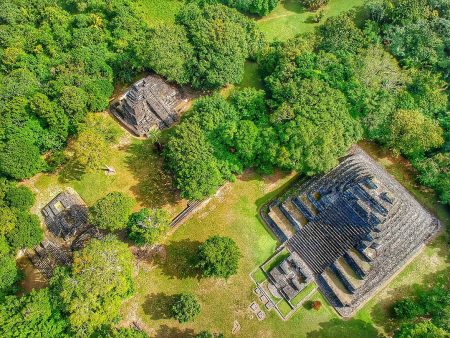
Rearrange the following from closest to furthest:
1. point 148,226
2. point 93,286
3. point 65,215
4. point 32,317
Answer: point 32,317, point 93,286, point 148,226, point 65,215

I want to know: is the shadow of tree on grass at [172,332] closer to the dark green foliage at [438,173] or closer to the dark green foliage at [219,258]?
the dark green foliage at [219,258]

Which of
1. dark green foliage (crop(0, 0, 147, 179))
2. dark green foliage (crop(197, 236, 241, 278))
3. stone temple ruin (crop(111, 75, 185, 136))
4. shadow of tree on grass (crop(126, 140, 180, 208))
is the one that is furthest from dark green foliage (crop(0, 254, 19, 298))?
stone temple ruin (crop(111, 75, 185, 136))

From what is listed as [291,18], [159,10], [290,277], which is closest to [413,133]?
[290,277]

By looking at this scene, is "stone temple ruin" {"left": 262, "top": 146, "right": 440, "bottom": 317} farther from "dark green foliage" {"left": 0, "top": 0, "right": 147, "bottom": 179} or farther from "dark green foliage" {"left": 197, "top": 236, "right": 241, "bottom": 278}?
"dark green foliage" {"left": 0, "top": 0, "right": 147, "bottom": 179}

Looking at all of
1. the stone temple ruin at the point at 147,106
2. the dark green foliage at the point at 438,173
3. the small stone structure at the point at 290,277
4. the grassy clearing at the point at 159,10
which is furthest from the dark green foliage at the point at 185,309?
the grassy clearing at the point at 159,10

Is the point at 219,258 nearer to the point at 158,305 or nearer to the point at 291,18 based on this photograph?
the point at 158,305

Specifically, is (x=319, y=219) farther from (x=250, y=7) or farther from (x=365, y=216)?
(x=250, y=7)

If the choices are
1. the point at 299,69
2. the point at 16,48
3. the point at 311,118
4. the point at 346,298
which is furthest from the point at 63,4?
the point at 346,298

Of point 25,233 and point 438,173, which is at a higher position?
point 25,233
